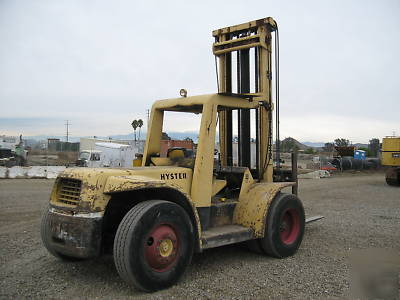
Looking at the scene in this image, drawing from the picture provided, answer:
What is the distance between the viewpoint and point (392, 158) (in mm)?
19531

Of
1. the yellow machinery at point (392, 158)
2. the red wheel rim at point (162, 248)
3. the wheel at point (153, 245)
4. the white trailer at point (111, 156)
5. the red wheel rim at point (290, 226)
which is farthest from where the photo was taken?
the white trailer at point (111, 156)

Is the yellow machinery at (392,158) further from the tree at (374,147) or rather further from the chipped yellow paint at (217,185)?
the tree at (374,147)

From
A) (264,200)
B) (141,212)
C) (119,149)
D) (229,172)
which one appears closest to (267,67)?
(229,172)

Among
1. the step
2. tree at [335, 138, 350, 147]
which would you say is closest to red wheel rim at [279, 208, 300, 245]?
the step

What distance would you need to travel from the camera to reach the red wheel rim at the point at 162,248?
16.0 ft

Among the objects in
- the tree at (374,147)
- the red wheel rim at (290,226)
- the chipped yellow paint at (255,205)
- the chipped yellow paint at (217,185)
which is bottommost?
the red wheel rim at (290,226)

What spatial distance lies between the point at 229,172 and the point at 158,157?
1220 mm

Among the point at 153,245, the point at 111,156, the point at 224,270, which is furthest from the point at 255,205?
the point at 111,156

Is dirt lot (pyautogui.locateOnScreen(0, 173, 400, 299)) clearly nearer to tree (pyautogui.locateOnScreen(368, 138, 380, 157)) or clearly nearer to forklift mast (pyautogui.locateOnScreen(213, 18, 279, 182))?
forklift mast (pyautogui.locateOnScreen(213, 18, 279, 182))

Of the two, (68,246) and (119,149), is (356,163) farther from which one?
(68,246)

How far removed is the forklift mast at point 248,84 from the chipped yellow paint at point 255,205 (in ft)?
2.38

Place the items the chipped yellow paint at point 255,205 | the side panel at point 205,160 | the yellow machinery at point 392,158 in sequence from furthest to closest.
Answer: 1. the yellow machinery at point 392,158
2. the chipped yellow paint at point 255,205
3. the side panel at point 205,160

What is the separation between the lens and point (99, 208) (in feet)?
16.0

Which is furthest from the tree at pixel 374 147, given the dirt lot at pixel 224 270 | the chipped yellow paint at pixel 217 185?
the chipped yellow paint at pixel 217 185
